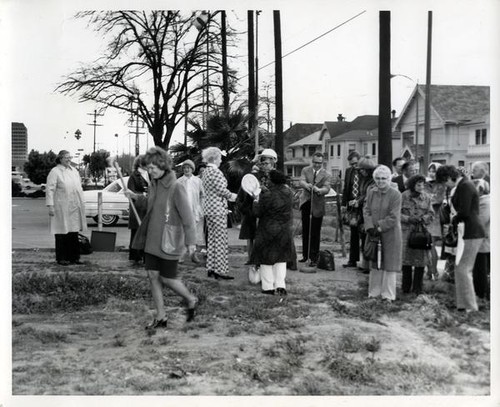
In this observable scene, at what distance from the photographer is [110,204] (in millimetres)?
12336

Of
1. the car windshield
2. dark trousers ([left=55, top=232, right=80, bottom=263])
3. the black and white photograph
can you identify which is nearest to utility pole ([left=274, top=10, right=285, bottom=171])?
the black and white photograph

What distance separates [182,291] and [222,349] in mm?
678

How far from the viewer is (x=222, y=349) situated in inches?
242

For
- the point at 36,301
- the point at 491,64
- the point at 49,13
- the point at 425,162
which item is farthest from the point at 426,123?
the point at 36,301

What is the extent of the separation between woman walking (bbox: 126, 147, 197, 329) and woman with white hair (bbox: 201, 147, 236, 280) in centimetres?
156

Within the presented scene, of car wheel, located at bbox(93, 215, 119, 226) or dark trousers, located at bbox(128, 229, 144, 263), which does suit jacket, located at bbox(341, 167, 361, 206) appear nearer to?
dark trousers, located at bbox(128, 229, 144, 263)

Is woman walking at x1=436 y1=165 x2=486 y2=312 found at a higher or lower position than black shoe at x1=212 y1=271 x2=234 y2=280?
higher

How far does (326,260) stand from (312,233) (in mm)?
574

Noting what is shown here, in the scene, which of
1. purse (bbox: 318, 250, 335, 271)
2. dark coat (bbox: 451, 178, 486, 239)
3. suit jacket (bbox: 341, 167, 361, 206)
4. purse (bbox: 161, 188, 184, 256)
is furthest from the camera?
suit jacket (bbox: 341, 167, 361, 206)

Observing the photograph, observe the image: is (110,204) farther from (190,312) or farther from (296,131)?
(190,312)

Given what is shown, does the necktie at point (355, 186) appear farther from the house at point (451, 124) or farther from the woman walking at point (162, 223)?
the woman walking at point (162, 223)

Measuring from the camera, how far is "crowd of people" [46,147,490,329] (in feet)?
20.8

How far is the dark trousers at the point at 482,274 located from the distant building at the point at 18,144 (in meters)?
4.70

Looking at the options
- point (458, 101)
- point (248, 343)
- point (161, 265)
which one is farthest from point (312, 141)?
point (248, 343)
